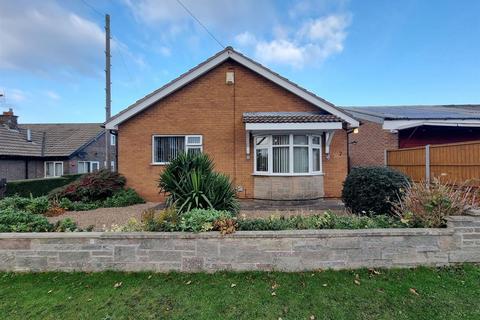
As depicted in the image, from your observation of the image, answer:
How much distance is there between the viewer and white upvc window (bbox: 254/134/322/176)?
30.6 feet

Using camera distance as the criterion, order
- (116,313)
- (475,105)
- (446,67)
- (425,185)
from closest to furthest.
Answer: (116,313) → (425,185) → (446,67) → (475,105)

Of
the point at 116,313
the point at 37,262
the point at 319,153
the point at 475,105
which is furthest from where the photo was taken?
the point at 475,105

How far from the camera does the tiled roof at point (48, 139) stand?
1922 centimetres

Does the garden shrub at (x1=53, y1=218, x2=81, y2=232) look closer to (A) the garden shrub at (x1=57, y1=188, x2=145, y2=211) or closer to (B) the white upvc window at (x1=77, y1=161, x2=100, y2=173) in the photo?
(A) the garden shrub at (x1=57, y1=188, x2=145, y2=211)

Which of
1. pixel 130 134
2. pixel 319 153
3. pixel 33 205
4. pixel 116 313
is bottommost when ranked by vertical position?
pixel 116 313

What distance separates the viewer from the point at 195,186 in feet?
18.6

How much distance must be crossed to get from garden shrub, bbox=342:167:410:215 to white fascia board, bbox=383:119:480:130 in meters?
9.23

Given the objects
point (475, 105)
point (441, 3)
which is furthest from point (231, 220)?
point (475, 105)

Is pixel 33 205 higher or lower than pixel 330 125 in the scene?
lower

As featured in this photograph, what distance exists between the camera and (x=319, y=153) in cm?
988

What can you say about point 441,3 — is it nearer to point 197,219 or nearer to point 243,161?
point 243,161

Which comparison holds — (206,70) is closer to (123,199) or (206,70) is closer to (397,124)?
(123,199)

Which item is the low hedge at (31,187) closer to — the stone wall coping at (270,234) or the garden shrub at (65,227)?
the garden shrub at (65,227)

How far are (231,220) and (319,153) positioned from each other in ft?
21.7
